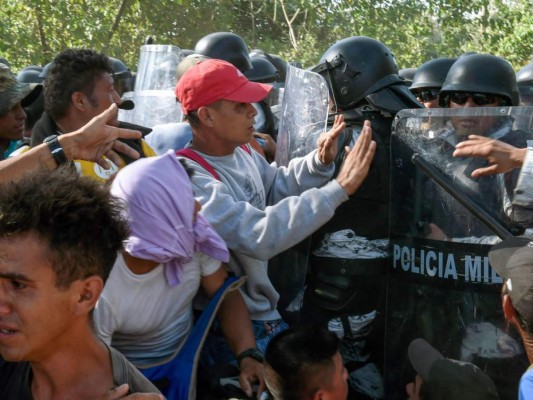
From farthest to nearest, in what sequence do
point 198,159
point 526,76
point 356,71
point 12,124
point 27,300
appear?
point 526,76 → point 12,124 → point 356,71 → point 198,159 → point 27,300

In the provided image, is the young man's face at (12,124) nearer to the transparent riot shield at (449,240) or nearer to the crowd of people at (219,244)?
the crowd of people at (219,244)

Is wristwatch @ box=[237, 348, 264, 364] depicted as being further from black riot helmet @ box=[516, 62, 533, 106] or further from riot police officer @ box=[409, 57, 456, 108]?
black riot helmet @ box=[516, 62, 533, 106]

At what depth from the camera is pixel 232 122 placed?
12.2 ft

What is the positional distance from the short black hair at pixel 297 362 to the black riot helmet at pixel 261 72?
345 cm

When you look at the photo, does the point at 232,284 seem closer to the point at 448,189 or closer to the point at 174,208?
the point at 174,208

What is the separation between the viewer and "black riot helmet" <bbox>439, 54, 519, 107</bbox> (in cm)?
Answer: 485

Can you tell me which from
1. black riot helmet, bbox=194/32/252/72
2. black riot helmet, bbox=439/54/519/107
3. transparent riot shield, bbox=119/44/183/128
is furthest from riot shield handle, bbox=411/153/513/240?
black riot helmet, bbox=194/32/252/72

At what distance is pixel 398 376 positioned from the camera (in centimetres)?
359

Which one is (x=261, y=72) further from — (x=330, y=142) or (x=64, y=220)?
(x=64, y=220)

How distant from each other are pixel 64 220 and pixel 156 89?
3.81 metres

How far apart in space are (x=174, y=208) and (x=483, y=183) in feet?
3.72

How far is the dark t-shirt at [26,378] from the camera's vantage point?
2.22 meters

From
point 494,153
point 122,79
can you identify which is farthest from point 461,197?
point 122,79

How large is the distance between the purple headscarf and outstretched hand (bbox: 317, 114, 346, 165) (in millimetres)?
754
